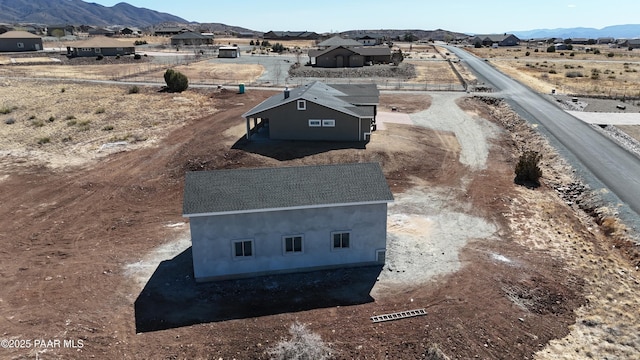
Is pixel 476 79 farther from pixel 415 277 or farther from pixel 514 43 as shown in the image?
pixel 514 43

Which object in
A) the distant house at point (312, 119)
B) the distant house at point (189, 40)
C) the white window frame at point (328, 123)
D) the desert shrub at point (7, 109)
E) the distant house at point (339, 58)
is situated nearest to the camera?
the distant house at point (312, 119)

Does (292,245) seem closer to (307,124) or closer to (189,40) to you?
(307,124)

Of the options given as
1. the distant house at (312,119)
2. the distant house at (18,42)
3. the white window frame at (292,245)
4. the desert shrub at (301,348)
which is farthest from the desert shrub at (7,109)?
the distant house at (18,42)

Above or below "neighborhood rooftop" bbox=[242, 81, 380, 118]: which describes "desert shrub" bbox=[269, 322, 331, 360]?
below

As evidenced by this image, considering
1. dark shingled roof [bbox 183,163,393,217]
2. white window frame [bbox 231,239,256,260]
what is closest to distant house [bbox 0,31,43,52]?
dark shingled roof [bbox 183,163,393,217]

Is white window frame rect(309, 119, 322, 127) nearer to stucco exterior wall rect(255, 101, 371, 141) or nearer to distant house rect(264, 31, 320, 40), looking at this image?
stucco exterior wall rect(255, 101, 371, 141)

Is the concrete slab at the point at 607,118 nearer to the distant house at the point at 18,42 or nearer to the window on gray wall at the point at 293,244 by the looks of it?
the window on gray wall at the point at 293,244
